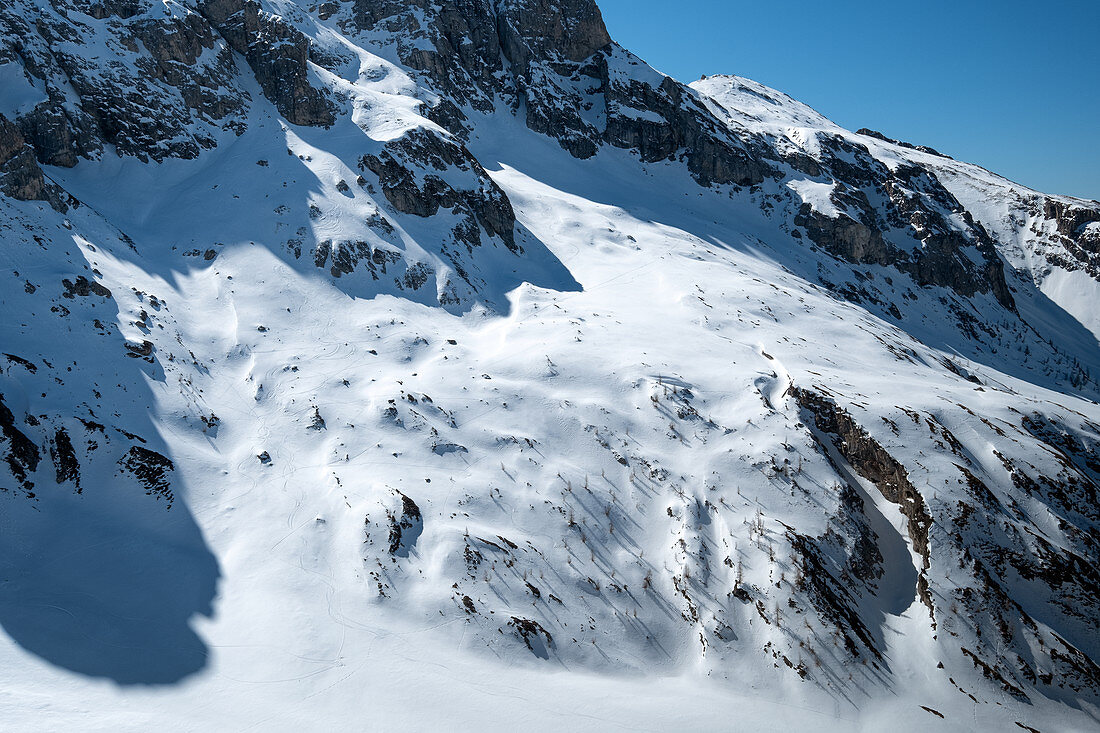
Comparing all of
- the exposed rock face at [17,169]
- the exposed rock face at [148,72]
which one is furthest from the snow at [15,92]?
the exposed rock face at [17,169]

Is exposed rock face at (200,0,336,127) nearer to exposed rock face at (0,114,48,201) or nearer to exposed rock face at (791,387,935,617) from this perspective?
exposed rock face at (0,114,48,201)

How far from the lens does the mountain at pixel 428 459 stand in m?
17.3

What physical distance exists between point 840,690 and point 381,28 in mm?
84990

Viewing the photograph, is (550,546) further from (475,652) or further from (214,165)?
(214,165)

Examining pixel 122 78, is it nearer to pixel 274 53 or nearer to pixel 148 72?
pixel 148 72

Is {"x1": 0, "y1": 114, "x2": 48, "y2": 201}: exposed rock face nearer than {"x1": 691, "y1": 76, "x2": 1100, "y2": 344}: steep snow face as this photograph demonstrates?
Yes

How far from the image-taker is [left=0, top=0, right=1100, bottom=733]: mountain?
56.9ft

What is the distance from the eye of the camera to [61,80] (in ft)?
130

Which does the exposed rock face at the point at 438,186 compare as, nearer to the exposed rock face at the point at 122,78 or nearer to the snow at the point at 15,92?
the exposed rock face at the point at 122,78

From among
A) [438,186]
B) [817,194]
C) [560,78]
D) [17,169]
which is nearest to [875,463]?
[438,186]

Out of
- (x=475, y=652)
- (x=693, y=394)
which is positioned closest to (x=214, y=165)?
(x=693, y=394)

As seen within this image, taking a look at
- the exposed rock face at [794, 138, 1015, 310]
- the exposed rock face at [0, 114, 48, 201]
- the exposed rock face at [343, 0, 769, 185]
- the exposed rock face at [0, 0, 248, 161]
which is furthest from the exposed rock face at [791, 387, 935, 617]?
the exposed rock face at [343, 0, 769, 185]

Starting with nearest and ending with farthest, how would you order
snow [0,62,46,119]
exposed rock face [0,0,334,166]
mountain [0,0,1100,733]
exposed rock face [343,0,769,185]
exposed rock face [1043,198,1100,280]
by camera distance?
1. mountain [0,0,1100,733]
2. snow [0,62,46,119]
3. exposed rock face [0,0,334,166]
4. exposed rock face [343,0,769,185]
5. exposed rock face [1043,198,1100,280]

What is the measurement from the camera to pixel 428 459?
80.8ft
